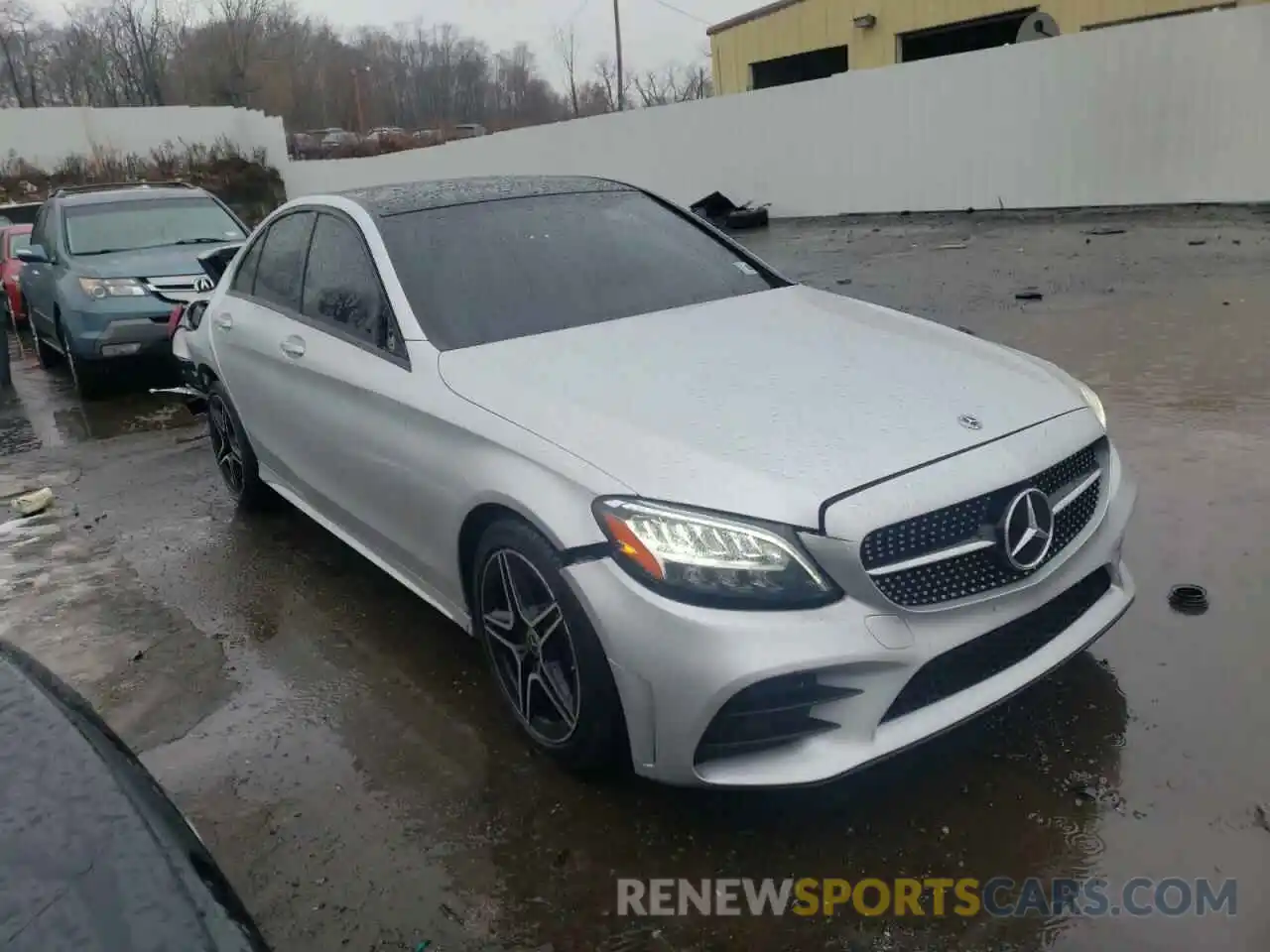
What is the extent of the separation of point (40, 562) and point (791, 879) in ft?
13.7

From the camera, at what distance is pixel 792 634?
93.6 inches

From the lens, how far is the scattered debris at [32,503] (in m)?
5.89

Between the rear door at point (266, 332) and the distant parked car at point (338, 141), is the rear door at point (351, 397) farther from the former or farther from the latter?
the distant parked car at point (338, 141)

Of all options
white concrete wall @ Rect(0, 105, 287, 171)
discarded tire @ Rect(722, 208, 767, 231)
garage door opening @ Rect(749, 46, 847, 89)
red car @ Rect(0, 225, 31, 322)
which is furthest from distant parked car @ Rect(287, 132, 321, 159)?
red car @ Rect(0, 225, 31, 322)

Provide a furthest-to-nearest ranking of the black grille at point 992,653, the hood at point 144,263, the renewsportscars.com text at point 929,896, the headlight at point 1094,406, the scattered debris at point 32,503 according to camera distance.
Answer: the hood at point 144,263, the scattered debris at point 32,503, the headlight at point 1094,406, the black grille at point 992,653, the renewsportscars.com text at point 929,896

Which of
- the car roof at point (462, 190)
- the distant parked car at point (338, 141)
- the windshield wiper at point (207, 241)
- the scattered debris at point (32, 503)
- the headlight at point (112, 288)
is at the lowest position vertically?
the scattered debris at point (32, 503)

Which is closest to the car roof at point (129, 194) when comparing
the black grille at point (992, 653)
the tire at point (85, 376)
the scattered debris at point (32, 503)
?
the tire at point (85, 376)

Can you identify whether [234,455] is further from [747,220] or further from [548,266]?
[747,220]

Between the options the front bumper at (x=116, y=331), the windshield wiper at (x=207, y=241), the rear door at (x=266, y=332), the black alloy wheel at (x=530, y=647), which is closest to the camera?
the black alloy wheel at (x=530, y=647)

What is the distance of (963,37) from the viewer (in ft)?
76.3

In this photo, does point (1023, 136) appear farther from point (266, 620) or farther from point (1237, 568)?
point (266, 620)

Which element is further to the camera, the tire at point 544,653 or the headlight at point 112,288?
the headlight at point 112,288

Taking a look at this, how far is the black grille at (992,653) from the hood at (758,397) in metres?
0.47

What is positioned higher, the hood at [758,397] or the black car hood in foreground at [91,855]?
the hood at [758,397]
